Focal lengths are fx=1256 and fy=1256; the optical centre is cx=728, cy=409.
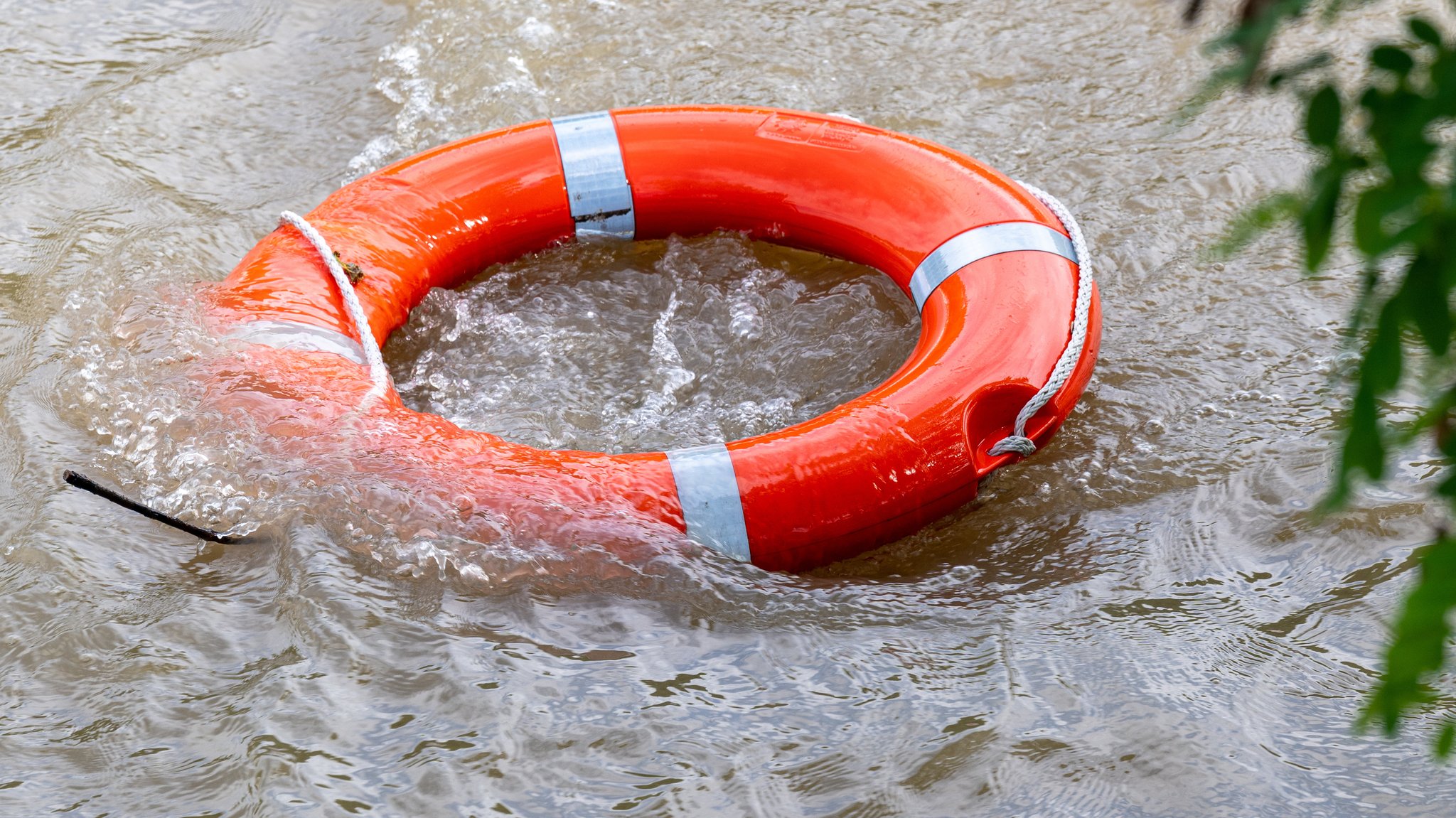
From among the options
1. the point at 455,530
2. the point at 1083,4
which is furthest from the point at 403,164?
the point at 1083,4

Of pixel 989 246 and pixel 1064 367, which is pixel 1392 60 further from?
pixel 989 246

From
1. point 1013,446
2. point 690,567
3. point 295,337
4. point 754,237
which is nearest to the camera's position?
point 690,567

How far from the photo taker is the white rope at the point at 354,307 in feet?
8.96

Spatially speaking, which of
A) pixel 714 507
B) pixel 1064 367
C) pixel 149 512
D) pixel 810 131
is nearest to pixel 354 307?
pixel 149 512

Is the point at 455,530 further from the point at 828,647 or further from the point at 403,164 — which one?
the point at 403,164

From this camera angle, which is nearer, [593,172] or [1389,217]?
[1389,217]

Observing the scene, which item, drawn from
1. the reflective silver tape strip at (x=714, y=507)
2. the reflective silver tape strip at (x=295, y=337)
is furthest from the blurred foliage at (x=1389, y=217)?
the reflective silver tape strip at (x=295, y=337)

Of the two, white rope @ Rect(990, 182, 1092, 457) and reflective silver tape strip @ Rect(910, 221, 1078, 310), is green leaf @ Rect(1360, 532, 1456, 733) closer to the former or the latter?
white rope @ Rect(990, 182, 1092, 457)

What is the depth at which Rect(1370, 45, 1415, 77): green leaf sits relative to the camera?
838mm

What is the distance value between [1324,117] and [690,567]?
5.62 feet

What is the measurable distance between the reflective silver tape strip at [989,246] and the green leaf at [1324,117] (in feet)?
6.56

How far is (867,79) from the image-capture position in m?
4.16

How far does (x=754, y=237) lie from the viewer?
3.36 m

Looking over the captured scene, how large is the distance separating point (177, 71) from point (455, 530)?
2709 millimetres
